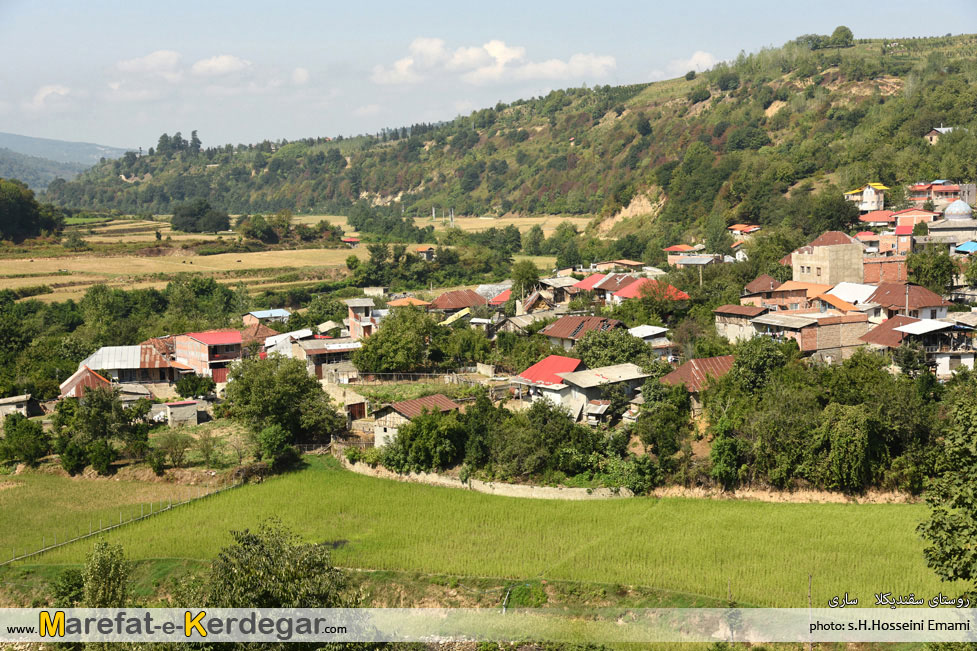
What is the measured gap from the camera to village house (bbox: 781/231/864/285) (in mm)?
28531

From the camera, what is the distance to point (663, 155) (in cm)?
6844

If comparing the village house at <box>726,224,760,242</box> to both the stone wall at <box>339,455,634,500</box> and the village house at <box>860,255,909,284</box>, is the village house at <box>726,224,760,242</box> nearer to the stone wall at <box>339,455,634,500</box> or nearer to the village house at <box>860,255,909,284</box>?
the village house at <box>860,255,909,284</box>

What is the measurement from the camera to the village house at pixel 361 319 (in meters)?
31.8

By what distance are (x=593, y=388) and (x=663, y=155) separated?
4996cm

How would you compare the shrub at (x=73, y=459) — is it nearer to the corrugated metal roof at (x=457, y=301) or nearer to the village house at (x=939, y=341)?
the corrugated metal roof at (x=457, y=301)

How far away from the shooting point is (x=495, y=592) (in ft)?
48.0

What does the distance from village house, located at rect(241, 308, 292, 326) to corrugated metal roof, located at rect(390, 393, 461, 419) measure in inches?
589

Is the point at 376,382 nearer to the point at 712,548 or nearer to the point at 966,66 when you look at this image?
the point at 712,548

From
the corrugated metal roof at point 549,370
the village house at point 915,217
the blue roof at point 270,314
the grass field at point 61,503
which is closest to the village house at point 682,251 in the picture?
the village house at point 915,217

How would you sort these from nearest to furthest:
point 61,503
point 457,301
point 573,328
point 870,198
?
point 61,503, point 573,328, point 457,301, point 870,198

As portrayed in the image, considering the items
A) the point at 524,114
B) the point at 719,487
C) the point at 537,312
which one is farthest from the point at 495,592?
the point at 524,114

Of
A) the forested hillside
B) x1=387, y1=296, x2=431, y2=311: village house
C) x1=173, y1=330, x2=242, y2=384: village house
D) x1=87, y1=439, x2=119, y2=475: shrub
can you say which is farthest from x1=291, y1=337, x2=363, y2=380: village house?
the forested hillside

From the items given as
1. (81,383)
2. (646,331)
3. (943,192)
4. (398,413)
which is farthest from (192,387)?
(943,192)

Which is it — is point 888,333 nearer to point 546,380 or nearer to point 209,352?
point 546,380
